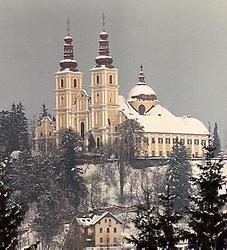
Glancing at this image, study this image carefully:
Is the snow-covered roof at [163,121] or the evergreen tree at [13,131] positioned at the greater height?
the snow-covered roof at [163,121]

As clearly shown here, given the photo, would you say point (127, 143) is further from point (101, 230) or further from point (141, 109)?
point (101, 230)

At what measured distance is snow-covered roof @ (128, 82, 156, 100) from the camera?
345 ft

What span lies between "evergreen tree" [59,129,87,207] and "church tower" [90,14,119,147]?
35.2 ft

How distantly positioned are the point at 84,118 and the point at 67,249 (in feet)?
105

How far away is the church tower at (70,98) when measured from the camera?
3693 inches

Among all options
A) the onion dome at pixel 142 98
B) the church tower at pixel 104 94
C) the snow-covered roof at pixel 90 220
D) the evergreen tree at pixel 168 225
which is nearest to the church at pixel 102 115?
the church tower at pixel 104 94

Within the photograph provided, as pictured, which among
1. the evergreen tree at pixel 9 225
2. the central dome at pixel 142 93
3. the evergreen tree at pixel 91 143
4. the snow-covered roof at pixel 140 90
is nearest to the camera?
the evergreen tree at pixel 9 225

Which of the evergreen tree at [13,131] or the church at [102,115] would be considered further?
the church at [102,115]

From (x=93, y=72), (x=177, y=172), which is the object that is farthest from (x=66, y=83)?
(x=177, y=172)

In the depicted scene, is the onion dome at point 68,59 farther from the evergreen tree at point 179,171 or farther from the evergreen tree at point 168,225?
the evergreen tree at point 168,225

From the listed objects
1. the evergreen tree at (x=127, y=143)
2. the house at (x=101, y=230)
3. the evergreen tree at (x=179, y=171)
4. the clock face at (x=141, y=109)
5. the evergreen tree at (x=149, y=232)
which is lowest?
the evergreen tree at (x=149, y=232)

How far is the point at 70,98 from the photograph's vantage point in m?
94.8

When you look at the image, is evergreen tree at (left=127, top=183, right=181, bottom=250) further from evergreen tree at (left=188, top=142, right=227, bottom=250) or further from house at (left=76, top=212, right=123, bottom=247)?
house at (left=76, top=212, right=123, bottom=247)

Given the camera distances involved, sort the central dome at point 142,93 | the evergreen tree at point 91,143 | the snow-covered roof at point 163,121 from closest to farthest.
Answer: the evergreen tree at point 91,143, the snow-covered roof at point 163,121, the central dome at point 142,93
